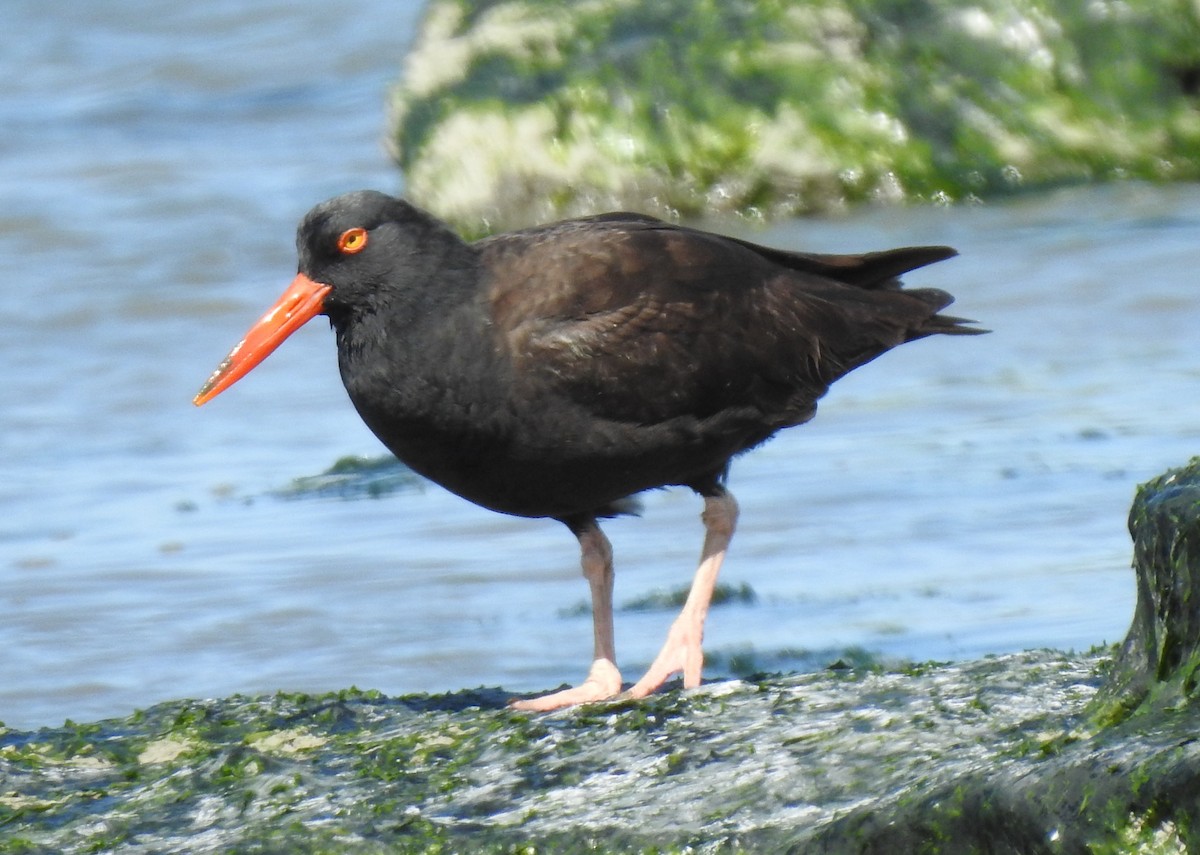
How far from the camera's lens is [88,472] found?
7613mm

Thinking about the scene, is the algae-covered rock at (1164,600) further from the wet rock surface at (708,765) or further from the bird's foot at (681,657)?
the bird's foot at (681,657)

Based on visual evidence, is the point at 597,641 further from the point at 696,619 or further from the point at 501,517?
the point at 501,517

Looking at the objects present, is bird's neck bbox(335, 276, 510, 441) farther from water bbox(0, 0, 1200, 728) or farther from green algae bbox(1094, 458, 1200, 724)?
green algae bbox(1094, 458, 1200, 724)

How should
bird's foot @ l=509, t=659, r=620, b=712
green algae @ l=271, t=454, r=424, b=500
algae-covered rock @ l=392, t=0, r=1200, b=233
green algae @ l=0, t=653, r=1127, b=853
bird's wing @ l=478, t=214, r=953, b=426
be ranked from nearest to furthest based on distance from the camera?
1. green algae @ l=0, t=653, r=1127, b=853
2. bird's foot @ l=509, t=659, r=620, b=712
3. bird's wing @ l=478, t=214, r=953, b=426
4. green algae @ l=271, t=454, r=424, b=500
5. algae-covered rock @ l=392, t=0, r=1200, b=233

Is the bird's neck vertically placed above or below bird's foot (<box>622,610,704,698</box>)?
above

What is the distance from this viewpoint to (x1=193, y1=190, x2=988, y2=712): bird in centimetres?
434

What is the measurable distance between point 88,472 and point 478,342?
3691 millimetres

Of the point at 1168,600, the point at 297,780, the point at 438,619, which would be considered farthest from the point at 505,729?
the point at 438,619

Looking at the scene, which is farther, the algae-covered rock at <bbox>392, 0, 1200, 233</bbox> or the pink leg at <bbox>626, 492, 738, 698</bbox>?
the algae-covered rock at <bbox>392, 0, 1200, 233</bbox>

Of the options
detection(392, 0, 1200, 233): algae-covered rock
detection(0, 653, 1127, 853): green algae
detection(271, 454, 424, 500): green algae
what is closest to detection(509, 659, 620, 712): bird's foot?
detection(0, 653, 1127, 853): green algae

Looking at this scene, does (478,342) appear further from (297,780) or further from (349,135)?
(349,135)

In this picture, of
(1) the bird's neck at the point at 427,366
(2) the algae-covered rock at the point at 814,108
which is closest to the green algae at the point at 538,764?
(1) the bird's neck at the point at 427,366

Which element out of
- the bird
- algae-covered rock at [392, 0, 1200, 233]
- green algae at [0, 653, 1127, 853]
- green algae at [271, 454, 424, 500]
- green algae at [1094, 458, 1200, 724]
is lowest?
green algae at [0, 653, 1127, 853]

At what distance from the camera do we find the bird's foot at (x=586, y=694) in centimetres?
426
